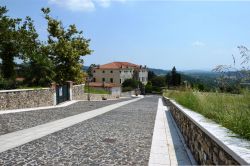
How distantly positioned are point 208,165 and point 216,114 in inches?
92.3

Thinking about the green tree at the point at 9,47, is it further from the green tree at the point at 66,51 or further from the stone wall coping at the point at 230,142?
the stone wall coping at the point at 230,142

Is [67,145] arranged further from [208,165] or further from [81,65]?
[81,65]

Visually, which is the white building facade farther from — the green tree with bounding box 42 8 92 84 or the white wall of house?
the green tree with bounding box 42 8 92 84

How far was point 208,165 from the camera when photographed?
550cm

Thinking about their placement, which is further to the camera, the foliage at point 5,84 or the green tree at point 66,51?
the green tree at point 66,51

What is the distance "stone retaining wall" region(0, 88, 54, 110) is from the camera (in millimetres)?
17587

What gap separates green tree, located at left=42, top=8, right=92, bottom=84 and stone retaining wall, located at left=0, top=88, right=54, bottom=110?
1385 centimetres

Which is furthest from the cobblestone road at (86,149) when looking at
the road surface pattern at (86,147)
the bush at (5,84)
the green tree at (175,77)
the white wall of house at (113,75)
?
the green tree at (175,77)

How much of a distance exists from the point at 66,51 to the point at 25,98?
59.8 feet

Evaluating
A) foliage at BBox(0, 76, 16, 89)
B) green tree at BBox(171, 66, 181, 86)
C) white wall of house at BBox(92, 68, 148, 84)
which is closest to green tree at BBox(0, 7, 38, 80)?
foliage at BBox(0, 76, 16, 89)

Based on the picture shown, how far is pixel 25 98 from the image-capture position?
771 inches

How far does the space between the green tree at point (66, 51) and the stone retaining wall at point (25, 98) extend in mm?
13846

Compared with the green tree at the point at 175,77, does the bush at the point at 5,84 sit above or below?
below

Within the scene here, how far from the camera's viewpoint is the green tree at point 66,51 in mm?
37188
